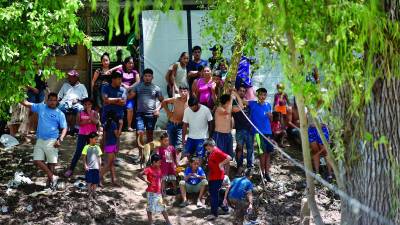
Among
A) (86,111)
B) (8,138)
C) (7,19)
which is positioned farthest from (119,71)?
(7,19)

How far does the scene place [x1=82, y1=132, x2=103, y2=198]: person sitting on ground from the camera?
35.2ft

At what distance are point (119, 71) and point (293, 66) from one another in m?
7.82

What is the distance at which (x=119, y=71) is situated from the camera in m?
12.9

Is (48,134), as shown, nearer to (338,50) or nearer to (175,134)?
(175,134)

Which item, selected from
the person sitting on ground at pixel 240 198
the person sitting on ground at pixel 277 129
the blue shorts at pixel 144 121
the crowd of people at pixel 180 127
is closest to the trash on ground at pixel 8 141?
the crowd of people at pixel 180 127

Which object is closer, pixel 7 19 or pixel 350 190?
pixel 350 190

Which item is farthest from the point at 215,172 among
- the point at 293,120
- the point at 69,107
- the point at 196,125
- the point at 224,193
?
the point at 69,107

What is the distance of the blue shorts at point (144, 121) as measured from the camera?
12.1m

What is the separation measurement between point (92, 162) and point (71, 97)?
249 centimetres

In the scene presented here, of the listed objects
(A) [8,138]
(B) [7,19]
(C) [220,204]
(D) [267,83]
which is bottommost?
(C) [220,204]

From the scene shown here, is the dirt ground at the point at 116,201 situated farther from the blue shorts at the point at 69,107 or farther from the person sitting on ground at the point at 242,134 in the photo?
the blue shorts at the point at 69,107

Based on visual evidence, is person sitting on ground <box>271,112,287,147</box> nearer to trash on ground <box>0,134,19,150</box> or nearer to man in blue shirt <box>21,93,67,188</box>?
man in blue shirt <box>21,93,67,188</box>

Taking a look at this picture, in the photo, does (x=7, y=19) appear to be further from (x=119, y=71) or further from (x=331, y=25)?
(x=331, y=25)

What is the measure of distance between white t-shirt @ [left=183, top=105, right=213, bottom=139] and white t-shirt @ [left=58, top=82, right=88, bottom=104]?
2.46m
